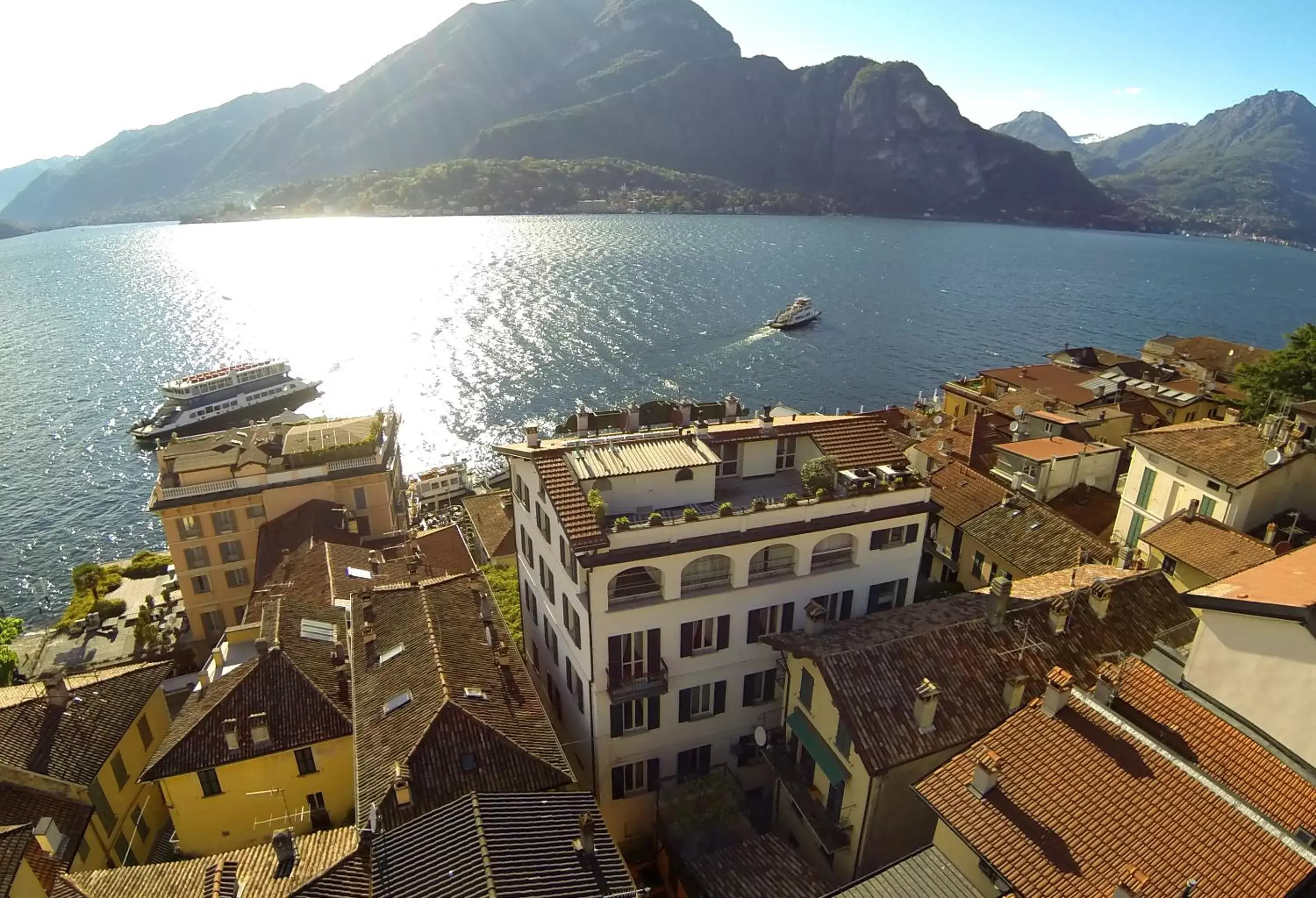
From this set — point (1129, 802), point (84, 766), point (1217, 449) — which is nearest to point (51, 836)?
point (84, 766)

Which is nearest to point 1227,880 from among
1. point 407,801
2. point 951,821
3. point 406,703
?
point 951,821

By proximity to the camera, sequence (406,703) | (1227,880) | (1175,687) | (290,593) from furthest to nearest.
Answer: (290,593) → (406,703) → (1175,687) → (1227,880)

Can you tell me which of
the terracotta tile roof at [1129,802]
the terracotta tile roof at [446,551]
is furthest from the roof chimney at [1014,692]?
the terracotta tile roof at [446,551]

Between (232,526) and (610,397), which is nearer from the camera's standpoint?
(232,526)

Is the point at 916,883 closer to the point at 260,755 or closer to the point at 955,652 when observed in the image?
the point at 955,652

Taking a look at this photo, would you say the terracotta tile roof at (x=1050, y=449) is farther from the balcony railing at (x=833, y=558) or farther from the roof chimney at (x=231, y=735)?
the roof chimney at (x=231, y=735)

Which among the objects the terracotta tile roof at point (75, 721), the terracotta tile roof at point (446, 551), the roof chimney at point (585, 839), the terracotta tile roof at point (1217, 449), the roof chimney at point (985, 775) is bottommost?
the terracotta tile roof at point (446, 551)

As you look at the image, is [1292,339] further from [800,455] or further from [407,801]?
[407,801]
